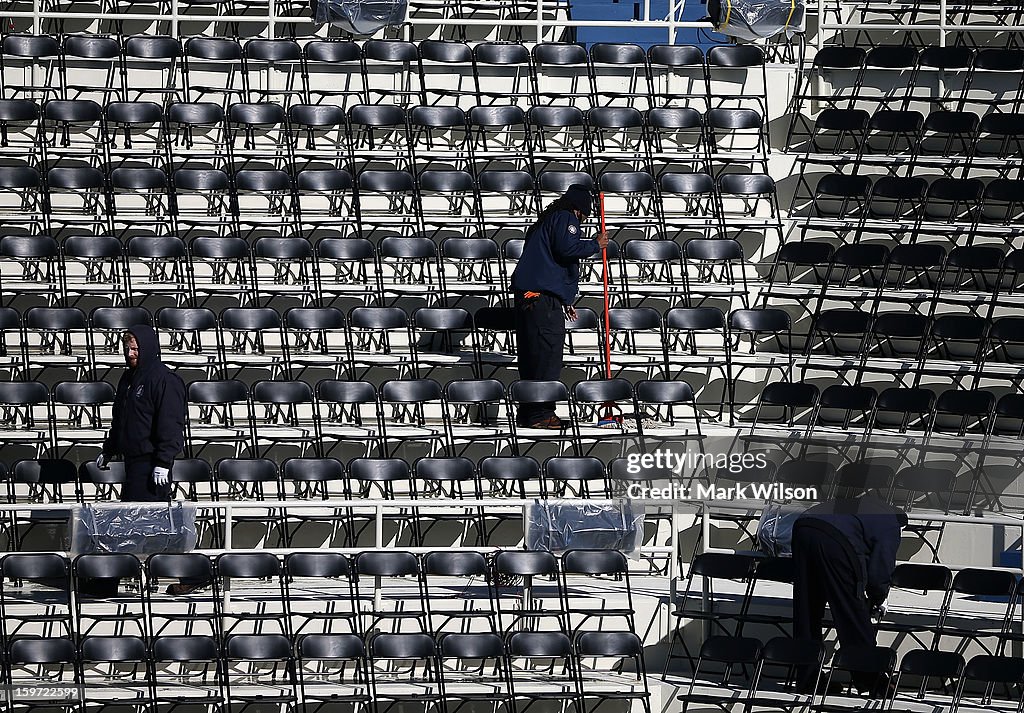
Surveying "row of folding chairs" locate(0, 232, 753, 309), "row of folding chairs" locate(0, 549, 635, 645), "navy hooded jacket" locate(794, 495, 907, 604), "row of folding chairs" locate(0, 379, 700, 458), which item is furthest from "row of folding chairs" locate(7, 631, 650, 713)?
"row of folding chairs" locate(0, 232, 753, 309)

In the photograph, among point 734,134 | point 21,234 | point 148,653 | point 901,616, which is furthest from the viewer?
point 734,134

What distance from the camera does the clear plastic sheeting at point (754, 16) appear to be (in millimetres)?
12242

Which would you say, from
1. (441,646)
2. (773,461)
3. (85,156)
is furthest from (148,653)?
(85,156)

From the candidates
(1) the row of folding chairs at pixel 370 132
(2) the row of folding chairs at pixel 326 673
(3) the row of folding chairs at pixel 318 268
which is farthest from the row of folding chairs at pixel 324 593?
(1) the row of folding chairs at pixel 370 132

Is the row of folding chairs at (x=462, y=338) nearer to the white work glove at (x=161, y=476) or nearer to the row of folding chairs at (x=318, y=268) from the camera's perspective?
the row of folding chairs at (x=318, y=268)

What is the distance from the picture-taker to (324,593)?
29.1 ft

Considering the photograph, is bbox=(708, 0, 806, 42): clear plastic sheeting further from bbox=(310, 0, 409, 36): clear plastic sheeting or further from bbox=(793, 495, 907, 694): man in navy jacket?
bbox=(793, 495, 907, 694): man in navy jacket

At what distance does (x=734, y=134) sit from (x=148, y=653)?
6380mm

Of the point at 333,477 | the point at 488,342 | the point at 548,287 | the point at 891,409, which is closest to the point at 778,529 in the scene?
the point at 891,409

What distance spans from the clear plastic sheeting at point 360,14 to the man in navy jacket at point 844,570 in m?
5.90

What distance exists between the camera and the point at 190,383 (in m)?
9.91

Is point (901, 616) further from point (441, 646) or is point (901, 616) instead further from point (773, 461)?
point (441, 646)

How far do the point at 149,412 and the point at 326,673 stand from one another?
1.69m

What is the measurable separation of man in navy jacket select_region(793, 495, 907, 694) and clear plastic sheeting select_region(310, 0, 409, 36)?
5.90 meters
